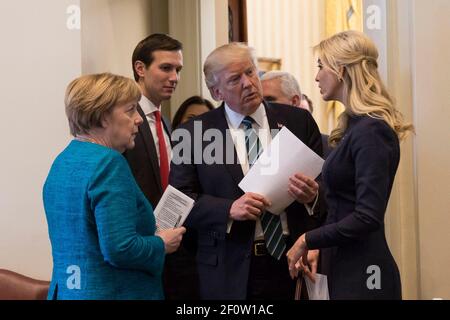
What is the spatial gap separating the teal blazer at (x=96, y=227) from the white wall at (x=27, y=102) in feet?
4.03

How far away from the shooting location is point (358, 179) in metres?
2.33

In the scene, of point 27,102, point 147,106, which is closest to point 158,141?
point 147,106

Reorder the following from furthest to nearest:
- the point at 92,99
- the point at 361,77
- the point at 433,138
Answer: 1. the point at 433,138
2. the point at 361,77
3. the point at 92,99

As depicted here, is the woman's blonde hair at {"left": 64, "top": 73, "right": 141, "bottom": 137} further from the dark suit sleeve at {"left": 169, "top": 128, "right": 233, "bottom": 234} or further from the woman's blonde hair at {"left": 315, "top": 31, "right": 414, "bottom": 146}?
the woman's blonde hair at {"left": 315, "top": 31, "right": 414, "bottom": 146}

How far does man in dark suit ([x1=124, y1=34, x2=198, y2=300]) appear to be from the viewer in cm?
327

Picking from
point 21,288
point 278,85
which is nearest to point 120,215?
point 21,288

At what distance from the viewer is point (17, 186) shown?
135 inches

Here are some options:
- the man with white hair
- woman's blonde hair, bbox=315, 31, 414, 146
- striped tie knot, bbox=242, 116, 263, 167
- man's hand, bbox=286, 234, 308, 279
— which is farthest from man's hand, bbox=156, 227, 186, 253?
the man with white hair

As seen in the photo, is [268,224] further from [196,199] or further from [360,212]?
[360,212]

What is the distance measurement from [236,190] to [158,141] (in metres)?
0.82

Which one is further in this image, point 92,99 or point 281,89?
point 281,89

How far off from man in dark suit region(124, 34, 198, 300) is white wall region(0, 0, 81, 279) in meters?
0.43

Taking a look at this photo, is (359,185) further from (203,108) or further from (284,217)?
(203,108)
